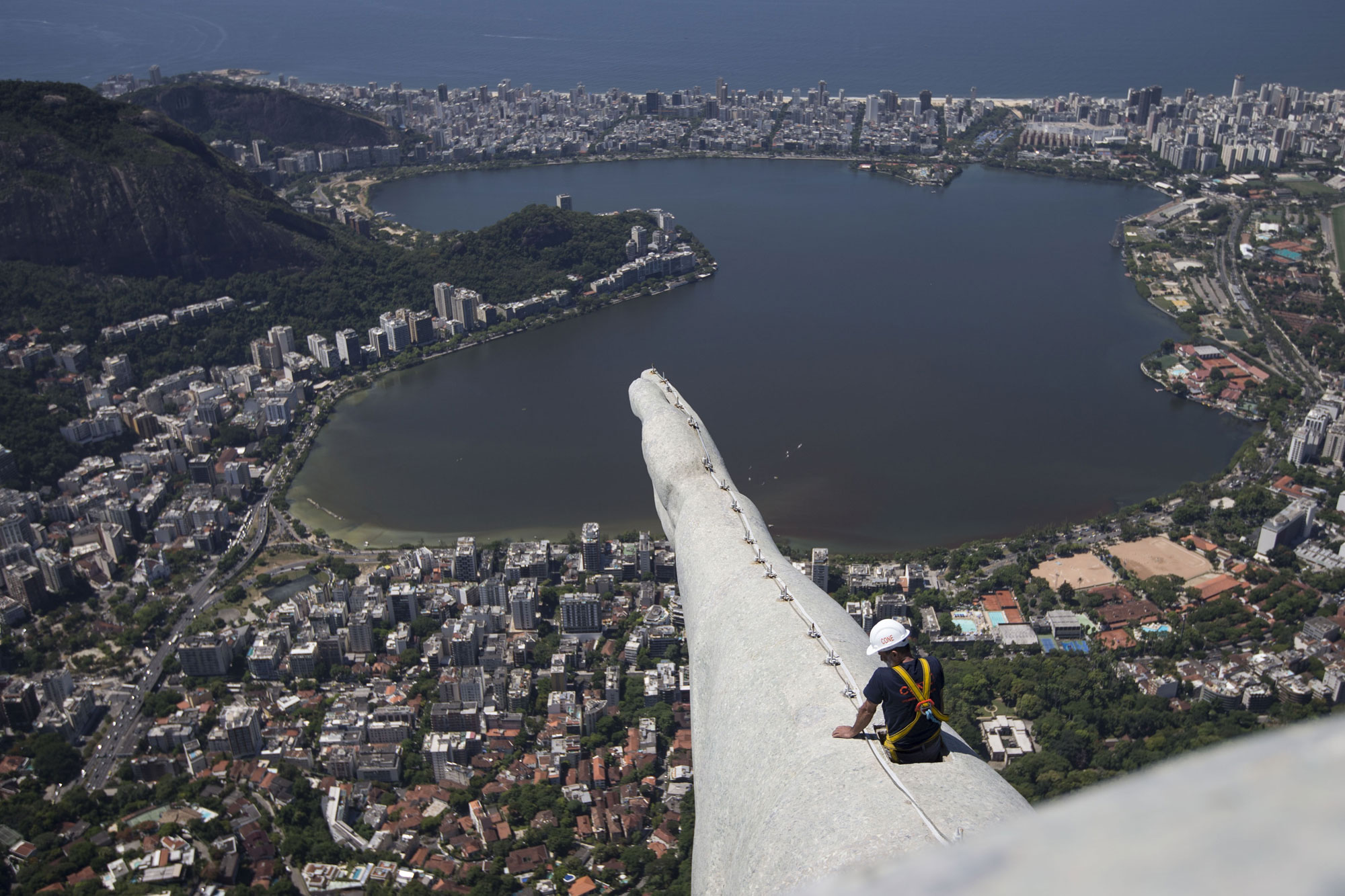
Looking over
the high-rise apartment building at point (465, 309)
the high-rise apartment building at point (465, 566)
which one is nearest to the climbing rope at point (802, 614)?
the high-rise apartment building at point (465, 566)

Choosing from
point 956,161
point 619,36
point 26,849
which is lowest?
point 26,849

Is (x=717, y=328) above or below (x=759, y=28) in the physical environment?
below

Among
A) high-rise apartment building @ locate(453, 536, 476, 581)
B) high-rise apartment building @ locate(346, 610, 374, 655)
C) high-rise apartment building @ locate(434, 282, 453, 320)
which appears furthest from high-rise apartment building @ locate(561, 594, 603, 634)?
high-rise apartment building @ locate(434, 282, 453, 320)

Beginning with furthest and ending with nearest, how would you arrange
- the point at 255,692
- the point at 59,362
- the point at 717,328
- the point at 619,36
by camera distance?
the point at 619,36
the point at 717,328
the point at 59,362
the point at 255,692

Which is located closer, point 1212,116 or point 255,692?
point 255,692

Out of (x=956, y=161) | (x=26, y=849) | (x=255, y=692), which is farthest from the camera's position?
(x=956, y=161)

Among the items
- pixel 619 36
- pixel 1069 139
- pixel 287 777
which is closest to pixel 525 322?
pixel 287 777

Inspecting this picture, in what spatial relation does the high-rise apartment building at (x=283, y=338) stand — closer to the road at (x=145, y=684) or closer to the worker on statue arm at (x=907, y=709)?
the road at (x=145, y=684)

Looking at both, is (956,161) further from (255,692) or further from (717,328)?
(255,692)
